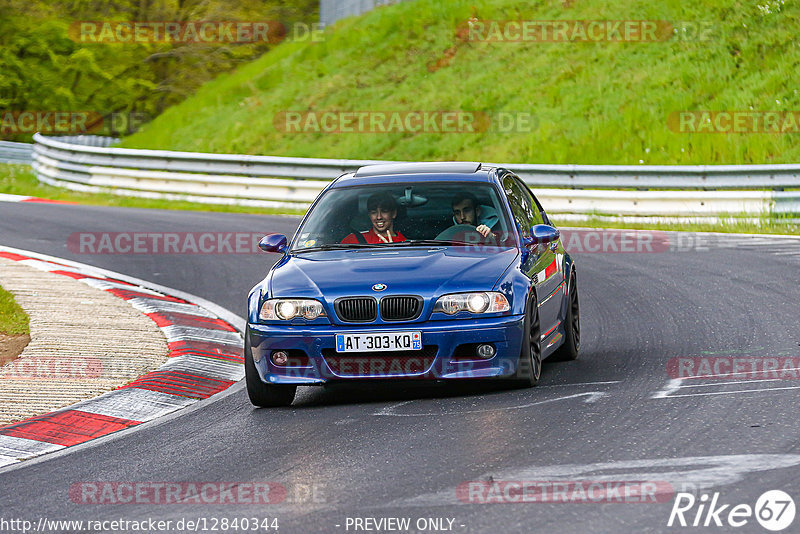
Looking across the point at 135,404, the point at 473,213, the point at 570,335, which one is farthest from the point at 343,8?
the point at 135,404

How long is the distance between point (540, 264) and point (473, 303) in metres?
1.19

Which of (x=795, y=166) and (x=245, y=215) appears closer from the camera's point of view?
(x=795, y=166)

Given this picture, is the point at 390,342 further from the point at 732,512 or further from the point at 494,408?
the point at 732,512

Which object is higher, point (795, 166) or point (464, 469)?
point (795, 166)

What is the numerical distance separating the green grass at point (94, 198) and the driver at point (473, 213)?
1506 cm

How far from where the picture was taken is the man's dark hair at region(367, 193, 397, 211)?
351 inches

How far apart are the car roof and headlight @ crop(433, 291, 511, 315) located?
160 cm

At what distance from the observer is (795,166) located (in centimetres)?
1933

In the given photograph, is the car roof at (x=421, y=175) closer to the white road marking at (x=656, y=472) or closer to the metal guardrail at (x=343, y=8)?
the white road marking at (x=656, y=472)

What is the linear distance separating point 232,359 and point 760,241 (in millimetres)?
9440

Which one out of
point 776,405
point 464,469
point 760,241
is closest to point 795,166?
point 760,241

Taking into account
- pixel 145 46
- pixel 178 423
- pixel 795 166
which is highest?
pixel 145 46

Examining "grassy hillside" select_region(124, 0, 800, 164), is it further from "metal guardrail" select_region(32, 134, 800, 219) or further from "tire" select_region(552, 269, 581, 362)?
"tire" select_region(552, 269, 581, 362)

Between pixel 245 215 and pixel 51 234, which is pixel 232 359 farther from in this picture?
pixel 245 215
